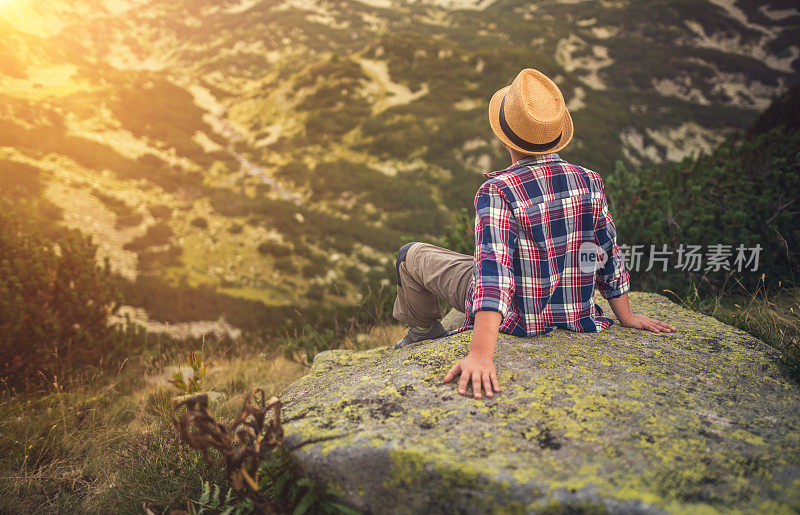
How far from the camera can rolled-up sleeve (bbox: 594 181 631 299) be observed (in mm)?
2109

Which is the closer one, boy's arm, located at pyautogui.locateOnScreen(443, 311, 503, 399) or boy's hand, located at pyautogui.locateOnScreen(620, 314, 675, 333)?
boy's arm, located at pyautogui.locateOnScreen(443, 311, 503, 399)

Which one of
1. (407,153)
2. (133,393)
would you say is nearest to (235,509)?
(133,393)

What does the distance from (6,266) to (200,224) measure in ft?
31.2

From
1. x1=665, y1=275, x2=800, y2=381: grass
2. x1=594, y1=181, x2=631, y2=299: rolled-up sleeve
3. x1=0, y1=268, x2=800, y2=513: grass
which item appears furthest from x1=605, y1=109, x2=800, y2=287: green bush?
x1=594, y1=181, x2=631, y2=299: rolled-up sleeve

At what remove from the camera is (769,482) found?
46.6 inches

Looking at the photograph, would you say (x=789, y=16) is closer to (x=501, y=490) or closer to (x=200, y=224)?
(x=200, y=224)

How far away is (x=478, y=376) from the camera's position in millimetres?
1683

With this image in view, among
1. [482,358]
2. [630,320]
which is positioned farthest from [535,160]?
[630,320]

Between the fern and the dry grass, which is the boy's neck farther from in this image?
the dry grass

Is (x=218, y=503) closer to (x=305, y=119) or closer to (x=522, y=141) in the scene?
(x=522, y=141)

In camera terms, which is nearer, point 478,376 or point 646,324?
point 478,376

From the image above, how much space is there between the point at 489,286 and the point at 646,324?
1283 millimetres

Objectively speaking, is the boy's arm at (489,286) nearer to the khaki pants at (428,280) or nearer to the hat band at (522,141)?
the hat band at (522,141)

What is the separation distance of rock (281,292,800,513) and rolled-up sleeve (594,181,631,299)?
33cm
